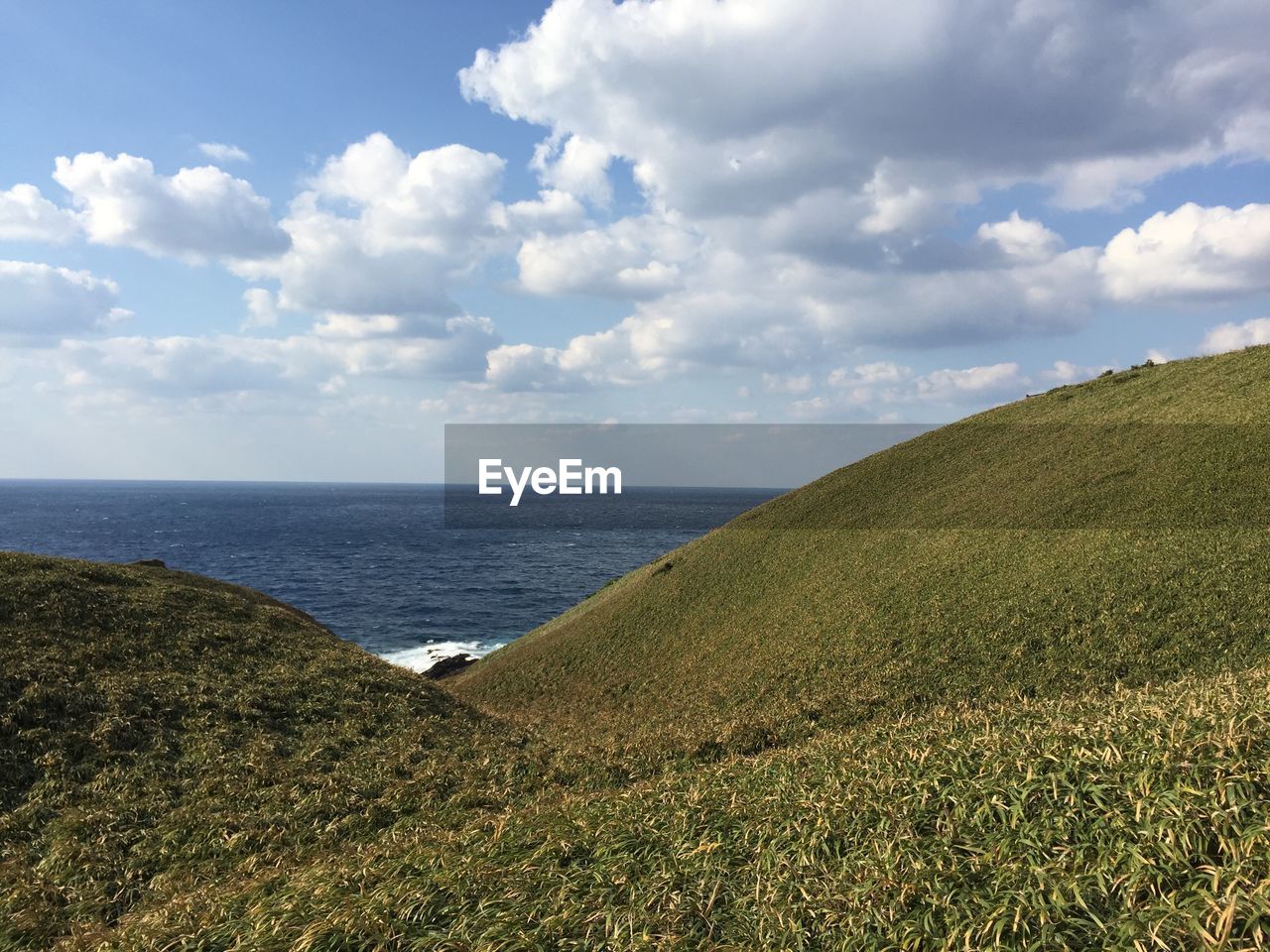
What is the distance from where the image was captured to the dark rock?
41594 mm

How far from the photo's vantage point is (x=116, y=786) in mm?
13375

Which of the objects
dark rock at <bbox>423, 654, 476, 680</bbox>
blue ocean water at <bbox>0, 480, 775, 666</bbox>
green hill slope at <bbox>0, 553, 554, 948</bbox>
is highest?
green hill slope at <bbox>0, 553, 554, 948</bbox>

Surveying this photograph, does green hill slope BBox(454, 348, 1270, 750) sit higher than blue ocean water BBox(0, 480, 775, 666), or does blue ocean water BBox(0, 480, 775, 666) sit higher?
green hill slope BBox(454, 348, 1270, 750)

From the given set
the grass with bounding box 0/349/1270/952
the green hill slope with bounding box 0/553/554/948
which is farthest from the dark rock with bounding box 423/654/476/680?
the green hill slope with bounding box 0/553/554/948

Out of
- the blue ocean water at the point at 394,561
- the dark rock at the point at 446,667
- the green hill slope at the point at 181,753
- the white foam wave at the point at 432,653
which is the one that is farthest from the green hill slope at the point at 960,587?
the blue ocean water at the point at 394,561

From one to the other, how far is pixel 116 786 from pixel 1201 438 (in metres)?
43.6

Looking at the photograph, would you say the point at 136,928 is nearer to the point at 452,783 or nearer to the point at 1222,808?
the point at 452,783

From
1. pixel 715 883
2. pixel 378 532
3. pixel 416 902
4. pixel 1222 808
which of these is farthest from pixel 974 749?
pixel 378 532

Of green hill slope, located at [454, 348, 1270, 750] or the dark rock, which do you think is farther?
the dark rock

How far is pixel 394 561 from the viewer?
4102 inches

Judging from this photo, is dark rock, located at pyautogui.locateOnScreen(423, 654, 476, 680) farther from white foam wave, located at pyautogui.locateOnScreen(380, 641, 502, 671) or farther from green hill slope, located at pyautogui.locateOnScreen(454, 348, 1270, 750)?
green hill slope, located at pyautogui.locateOnScreen(454, 348, 1270, 750)

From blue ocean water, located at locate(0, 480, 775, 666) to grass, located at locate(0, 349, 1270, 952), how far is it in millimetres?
28316

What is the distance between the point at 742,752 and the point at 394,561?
96.4 meters

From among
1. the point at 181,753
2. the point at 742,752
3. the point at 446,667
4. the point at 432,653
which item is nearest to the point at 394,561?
the point at 432,653
